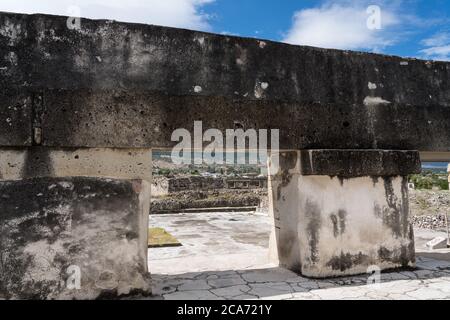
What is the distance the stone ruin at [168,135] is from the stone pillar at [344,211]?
0.05ft

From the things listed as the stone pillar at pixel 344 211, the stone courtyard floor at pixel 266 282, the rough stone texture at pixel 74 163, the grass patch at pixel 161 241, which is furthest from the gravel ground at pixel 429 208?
the rough stone texture at pixel 74 163

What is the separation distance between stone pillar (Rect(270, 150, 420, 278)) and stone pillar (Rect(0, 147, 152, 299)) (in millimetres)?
1624

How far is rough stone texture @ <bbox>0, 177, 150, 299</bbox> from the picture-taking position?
3387 mm

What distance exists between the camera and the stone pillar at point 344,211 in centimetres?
431

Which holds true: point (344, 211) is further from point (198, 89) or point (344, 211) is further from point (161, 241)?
point (161, 241)

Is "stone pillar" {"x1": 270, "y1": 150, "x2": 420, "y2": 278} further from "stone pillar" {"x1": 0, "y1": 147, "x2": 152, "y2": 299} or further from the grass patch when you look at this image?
the grass patch

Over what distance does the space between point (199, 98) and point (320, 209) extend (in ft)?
5.58

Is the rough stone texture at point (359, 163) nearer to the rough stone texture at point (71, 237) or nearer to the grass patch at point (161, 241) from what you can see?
the rough stone texture at point (71, 237)

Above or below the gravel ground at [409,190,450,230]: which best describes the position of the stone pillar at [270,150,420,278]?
above

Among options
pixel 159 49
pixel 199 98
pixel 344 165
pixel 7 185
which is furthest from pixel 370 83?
pixel 7 185

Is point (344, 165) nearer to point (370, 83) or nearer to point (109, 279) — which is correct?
point (370, 83)

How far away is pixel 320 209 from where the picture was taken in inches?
171

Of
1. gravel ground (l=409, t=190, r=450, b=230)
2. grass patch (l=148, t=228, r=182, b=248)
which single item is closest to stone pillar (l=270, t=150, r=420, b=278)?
grass patch (l=148, t=228, r=182, b=248)

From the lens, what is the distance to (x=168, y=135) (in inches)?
152
